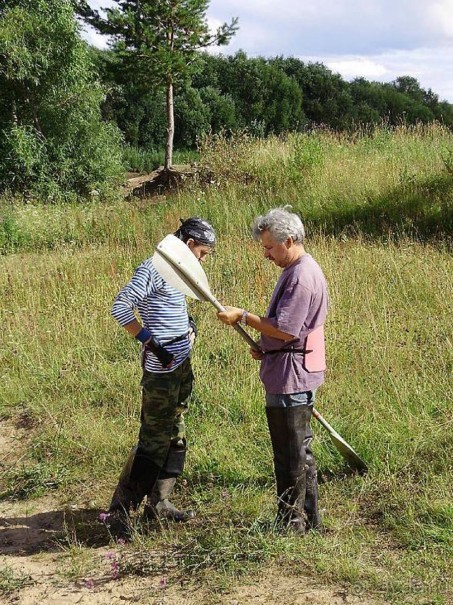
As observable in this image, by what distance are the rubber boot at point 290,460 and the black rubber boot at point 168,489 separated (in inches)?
26.4

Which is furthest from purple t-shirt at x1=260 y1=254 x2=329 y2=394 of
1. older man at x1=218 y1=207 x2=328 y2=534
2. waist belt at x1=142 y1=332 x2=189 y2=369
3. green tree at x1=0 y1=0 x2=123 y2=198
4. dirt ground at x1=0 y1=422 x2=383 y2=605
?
green tree at x1=0 y1=0 x2=123 y2=198

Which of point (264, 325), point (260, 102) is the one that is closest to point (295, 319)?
point (264, 325)

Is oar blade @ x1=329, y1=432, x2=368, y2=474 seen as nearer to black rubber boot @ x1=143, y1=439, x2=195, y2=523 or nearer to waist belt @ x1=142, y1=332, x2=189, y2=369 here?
black rubber boot @ x1=143, y1=439, x2=195, y2=523

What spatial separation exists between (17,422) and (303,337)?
3016 millimetres

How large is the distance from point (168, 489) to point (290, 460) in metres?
0.89

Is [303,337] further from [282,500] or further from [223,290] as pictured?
[223,290]

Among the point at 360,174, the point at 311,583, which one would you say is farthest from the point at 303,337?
the point at 360,174

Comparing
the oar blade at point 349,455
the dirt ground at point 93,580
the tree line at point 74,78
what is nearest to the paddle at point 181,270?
the oar blade at point 349,455

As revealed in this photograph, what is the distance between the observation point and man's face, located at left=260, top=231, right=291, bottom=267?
3.13 meters

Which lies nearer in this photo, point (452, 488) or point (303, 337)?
point (303, 337)

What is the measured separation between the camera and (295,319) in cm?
307

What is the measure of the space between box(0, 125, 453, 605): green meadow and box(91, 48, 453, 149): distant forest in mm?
16642

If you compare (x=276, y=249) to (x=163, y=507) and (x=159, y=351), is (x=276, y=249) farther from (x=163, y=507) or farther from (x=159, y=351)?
(x=163, y=507)

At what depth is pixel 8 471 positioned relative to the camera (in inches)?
180
